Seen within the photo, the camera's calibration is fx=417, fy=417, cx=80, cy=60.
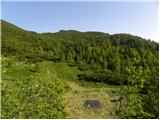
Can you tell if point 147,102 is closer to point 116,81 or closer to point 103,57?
point 116,81

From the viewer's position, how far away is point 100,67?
99.8 feet

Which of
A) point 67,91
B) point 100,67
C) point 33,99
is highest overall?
point 33,99

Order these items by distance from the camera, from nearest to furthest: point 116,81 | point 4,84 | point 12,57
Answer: point 4,84
point 116,81
point 12,57

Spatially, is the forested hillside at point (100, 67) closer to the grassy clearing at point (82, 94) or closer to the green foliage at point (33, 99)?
the green foliage at point (33, 99)

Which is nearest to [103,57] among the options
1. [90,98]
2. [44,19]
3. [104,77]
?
[104,77]

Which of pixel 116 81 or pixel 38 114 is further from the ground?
pixel 38 114

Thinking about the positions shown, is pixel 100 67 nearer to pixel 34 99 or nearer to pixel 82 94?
pixel 82 94

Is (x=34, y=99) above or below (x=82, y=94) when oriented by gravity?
→ above

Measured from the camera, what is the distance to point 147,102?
17.9ft

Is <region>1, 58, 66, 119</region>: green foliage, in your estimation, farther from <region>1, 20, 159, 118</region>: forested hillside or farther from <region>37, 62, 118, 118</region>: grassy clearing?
<region>37, 62, 118, 118</region>: grassy clearing

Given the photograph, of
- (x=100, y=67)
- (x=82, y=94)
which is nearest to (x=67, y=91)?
(x=82, y=94)

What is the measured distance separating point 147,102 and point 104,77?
19116mm

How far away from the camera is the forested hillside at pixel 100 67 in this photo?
5340 mm

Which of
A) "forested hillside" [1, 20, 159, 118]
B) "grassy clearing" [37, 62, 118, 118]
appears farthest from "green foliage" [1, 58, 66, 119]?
"grassy clearing" [37, 62, 118, 118]
